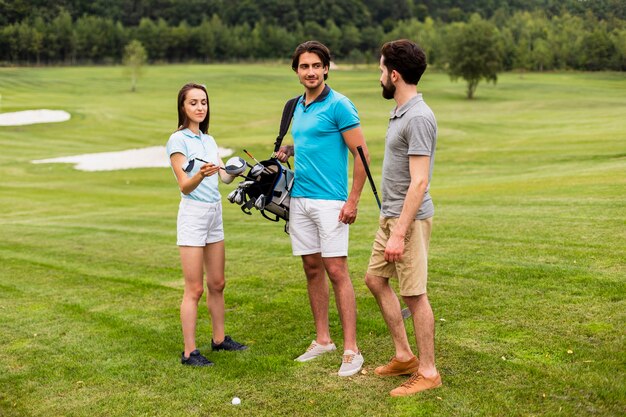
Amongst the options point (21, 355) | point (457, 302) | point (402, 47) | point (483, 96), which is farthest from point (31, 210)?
point (483, 96)

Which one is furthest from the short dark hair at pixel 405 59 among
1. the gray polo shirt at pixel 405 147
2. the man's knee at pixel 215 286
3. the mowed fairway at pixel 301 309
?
the man's knee at pixel 215 286

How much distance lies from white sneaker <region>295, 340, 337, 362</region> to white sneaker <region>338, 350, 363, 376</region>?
0.39m

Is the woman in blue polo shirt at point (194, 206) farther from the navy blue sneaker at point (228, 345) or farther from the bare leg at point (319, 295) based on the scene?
the bare leg at point (319, 295)

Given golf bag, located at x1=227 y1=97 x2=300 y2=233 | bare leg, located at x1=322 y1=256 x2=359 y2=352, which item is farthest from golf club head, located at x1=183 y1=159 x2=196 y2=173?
bare leg, located at x1=322 y1=256 x2=359 y2=352

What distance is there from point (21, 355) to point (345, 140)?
3.54 metres

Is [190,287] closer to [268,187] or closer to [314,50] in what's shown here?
[268,187]

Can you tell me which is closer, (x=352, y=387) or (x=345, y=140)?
(x=352, y=387)

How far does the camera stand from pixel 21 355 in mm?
6387

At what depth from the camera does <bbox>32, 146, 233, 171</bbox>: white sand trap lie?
29062 millimetres

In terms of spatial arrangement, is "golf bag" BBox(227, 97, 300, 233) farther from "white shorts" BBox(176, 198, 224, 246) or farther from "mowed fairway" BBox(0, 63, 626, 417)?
"mowed fairway" BBox(0, 63, 626, 417)

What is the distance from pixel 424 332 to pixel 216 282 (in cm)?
204

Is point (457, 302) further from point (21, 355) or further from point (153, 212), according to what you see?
point (153, 212)

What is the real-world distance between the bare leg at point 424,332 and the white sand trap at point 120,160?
81.9 ft

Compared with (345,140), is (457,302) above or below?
below
